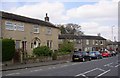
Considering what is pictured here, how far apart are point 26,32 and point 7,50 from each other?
1444 cm

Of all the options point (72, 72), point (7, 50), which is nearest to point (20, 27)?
point (7, 50)

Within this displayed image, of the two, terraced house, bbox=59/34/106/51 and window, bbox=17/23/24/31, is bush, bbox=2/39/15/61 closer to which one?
window, bbox=17/23/24/31

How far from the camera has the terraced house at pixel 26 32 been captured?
1538 inches

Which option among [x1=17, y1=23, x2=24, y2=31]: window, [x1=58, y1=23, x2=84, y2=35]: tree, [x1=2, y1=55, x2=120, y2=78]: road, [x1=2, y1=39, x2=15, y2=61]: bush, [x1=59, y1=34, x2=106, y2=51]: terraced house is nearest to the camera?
[x1=2, y1=55, x2=120, y2=78]: road

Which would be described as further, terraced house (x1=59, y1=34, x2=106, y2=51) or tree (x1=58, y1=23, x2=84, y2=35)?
tree (x1=58, y1=23, x2=84, y2=35)

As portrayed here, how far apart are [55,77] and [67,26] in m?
104

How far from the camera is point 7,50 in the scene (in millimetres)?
29969

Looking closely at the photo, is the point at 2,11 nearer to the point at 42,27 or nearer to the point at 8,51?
the point at 42,27

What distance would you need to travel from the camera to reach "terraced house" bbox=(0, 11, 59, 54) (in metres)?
39.1

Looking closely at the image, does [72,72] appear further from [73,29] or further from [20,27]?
[73,29]

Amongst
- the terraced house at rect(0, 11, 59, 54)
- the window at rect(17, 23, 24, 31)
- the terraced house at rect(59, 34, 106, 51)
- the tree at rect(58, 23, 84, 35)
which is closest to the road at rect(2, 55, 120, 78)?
the terraced house at rect(0, 11, 59, 54)

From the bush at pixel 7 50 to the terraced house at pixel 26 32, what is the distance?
7.03m

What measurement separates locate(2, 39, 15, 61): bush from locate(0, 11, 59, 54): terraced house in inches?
277

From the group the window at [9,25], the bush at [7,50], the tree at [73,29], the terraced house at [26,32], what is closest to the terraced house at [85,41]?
the tree at [73,29]
